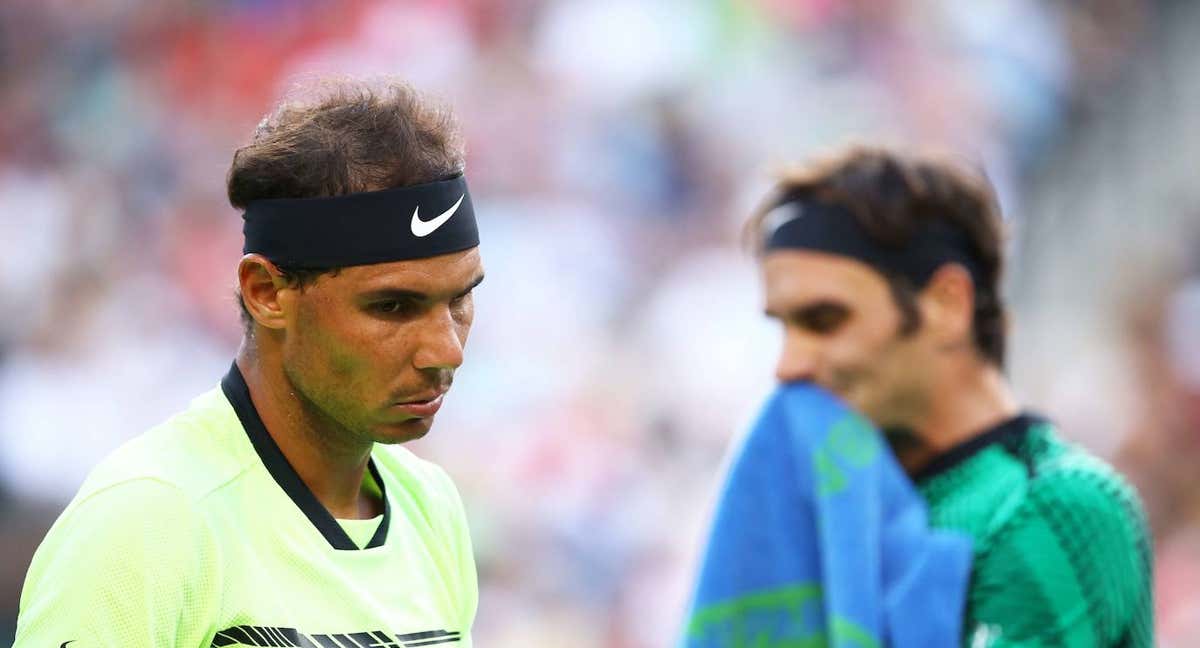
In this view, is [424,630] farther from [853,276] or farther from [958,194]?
[958,194]

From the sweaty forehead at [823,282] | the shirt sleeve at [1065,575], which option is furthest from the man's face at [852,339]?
the shirt sleeve at [1065,575]

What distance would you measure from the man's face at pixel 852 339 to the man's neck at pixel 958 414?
41 mm

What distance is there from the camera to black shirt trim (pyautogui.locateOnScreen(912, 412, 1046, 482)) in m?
3.19

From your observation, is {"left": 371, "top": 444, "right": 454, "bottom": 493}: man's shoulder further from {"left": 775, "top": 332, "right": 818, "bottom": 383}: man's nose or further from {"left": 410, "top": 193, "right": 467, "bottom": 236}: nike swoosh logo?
{"left": 775, "top": 332, "right": 818, "bottom": 383}: man's nose

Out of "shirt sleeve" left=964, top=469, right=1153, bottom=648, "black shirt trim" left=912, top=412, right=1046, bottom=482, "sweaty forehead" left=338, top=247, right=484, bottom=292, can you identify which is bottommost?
"shirt sleeve" left=964, top=469, right=1153, bottom=648

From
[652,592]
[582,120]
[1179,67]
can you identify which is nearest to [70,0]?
[582,120]

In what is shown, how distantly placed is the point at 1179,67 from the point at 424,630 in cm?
704

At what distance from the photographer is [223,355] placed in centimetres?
673

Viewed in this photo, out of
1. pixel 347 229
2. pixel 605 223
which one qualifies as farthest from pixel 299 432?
pixel 605 223

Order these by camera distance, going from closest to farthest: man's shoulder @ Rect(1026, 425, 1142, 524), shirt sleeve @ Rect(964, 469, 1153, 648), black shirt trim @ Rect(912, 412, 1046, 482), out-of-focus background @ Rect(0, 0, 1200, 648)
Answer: shirt sleeve @ Rect(964, 469, 1153, 648)
man's shoulder @ Rect(1026, 425, 1142, 524)
black shirt trim @ Rect(912, 412, 1046, 482)
out-of-focus background @ Rect(0, 0, 1200, 648)

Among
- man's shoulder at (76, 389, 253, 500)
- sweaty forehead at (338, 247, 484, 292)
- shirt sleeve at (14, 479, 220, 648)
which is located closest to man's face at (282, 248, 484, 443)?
sweaty forehead at (338, 247, 484, 292)

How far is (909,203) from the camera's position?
10.7 ft

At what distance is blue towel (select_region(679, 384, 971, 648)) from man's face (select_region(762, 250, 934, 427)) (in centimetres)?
5

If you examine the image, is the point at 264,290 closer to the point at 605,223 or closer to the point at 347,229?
the point at 347,229
